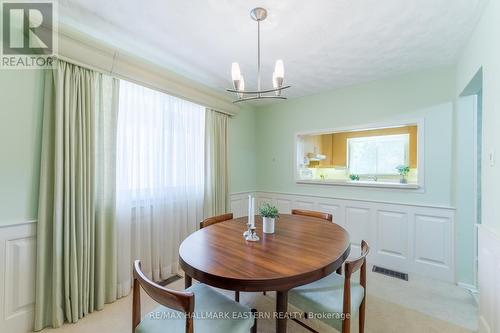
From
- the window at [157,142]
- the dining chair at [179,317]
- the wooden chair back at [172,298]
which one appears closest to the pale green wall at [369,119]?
the window at [157,142]

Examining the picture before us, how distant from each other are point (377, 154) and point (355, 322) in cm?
320

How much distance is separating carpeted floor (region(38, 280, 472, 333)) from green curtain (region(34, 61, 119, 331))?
0.35ft

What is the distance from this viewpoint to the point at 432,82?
104 inches

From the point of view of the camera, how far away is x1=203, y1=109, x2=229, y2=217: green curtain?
10.5ft

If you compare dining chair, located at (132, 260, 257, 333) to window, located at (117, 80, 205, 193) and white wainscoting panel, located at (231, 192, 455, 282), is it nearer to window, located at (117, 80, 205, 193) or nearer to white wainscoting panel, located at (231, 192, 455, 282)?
window, located at (117, 80, 205, 193)

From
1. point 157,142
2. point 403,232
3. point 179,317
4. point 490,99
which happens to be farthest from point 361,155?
point 179,317

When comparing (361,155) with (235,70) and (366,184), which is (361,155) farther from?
(235,70)

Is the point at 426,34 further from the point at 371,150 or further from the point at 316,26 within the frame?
the point at 371,150

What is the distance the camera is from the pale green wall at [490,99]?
147cm

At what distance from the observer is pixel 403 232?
2.83 metres

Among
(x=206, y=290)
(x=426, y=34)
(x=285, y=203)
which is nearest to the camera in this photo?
(x=206, y=290)

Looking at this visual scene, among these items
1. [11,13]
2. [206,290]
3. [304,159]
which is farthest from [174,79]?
[304,159]

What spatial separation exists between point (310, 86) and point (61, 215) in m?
3.23

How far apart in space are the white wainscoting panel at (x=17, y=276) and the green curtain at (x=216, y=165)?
179 centimetres
